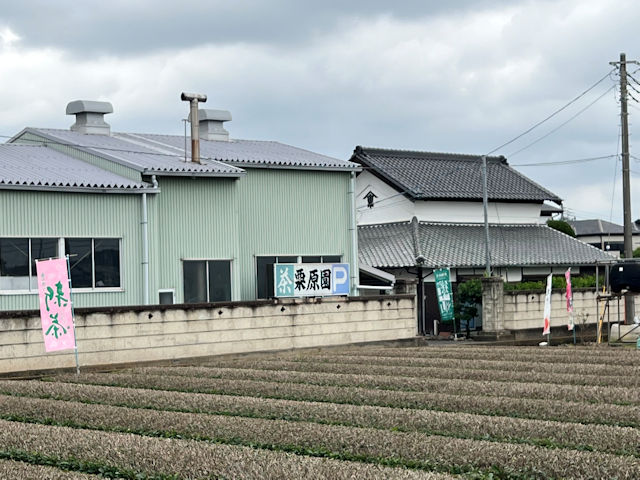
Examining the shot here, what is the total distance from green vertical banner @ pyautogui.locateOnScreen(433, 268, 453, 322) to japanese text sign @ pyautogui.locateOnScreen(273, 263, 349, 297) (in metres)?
7.05

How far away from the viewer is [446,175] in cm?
4250

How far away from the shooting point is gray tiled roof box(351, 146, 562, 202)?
40.3 meters

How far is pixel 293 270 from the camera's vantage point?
84.5ft

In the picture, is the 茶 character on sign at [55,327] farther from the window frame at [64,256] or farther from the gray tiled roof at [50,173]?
the gray tiled roof at [50,173]

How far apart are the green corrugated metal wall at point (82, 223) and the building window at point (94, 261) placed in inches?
6.3

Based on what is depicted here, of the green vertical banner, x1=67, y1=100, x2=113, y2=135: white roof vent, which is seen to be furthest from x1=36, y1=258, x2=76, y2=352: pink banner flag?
the green vertical banner

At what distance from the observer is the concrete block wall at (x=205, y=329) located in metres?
20.1

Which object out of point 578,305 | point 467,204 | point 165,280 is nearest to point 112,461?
point 165,280

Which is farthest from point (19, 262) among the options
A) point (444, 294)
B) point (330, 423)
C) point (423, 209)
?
point (423, 209)

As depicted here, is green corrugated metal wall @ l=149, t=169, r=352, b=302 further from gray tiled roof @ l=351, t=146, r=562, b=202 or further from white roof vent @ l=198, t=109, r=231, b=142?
gray tiled roof @ l=351, t=146, r=562, b=202

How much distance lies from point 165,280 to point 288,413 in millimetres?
12670

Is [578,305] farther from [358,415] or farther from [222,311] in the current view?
[358,415]

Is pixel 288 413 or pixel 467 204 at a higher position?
pixel 467 204

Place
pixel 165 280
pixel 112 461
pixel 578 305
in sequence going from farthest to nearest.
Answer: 1. pixel 578 305
2. pixel 165 280
3. pixel 112 461
